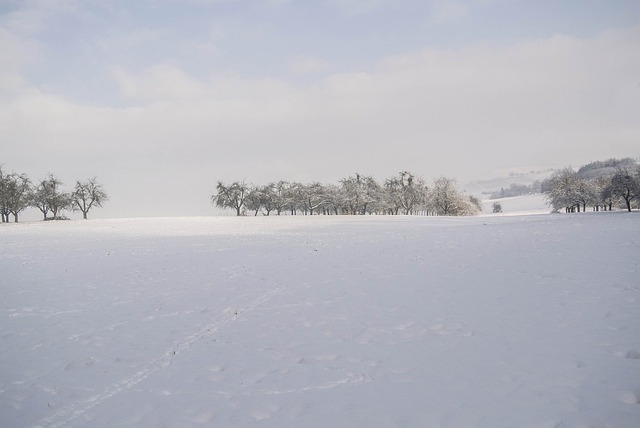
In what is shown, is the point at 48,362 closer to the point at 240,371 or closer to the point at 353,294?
the point at 240,371

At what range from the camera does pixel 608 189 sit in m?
56.2

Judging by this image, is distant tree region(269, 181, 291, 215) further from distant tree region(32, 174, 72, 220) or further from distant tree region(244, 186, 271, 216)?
distant tree region(32, 174, 72, 220)

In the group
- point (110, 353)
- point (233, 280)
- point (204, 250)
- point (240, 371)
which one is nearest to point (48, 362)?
point (110, 353)

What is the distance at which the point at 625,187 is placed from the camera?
178 ft

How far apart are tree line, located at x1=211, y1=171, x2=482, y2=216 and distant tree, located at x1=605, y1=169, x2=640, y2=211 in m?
36.1

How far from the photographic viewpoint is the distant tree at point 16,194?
6731cm

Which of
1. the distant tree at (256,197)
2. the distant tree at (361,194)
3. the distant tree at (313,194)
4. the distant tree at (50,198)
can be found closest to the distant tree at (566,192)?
the distant tree at (361,194)

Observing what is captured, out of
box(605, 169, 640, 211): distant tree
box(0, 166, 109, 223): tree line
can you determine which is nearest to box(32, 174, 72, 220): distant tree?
box(0, 166, 109, 223): tree line

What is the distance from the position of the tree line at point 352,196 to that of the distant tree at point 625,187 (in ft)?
118

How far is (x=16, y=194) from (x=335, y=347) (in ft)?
298

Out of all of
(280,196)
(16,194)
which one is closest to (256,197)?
(280,196)

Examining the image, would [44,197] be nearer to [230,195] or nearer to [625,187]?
[230,195]

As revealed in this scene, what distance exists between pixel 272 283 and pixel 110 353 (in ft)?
21.0

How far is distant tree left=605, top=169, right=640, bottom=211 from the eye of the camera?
176 feet
